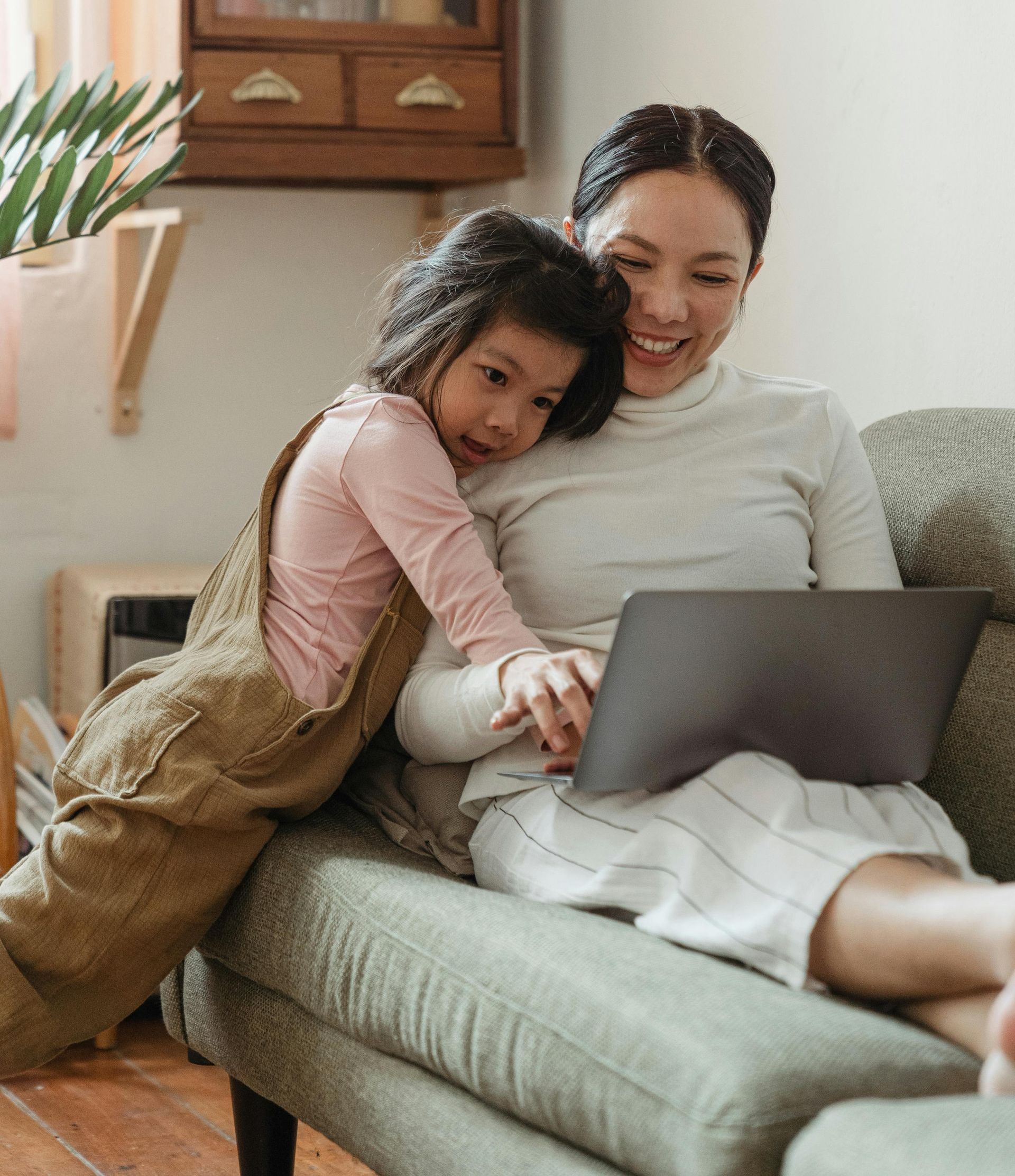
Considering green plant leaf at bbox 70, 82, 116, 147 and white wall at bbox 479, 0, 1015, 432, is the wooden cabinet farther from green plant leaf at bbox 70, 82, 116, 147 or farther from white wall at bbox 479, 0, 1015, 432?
green plant leaf at bbox 70, 82, 116, 147

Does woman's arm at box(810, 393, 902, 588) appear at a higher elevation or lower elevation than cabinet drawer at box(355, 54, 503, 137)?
lower

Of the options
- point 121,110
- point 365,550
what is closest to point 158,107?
point 121,110

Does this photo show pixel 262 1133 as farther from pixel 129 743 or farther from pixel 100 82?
pixel 100 82

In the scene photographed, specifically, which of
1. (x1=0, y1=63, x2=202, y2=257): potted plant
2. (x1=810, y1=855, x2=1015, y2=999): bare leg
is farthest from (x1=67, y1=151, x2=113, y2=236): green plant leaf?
(x1=810, y1=855, x2=1015, y2=999): bare leg

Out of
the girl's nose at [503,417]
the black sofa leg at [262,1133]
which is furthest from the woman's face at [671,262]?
the black sofa leg at [262,1133]

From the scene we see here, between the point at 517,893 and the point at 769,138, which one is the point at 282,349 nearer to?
the point at 769,138

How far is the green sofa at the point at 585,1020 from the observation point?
2.45ft

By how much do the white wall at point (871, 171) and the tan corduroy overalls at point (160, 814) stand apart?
0.76 meters

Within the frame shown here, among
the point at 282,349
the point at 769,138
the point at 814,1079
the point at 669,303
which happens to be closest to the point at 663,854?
the point at 814,1079

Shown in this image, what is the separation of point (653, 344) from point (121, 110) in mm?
767

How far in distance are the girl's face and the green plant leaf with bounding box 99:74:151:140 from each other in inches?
27.1

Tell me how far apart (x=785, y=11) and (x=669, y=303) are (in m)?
0.77

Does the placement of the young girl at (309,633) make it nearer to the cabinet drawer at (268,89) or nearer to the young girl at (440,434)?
the young girl at (440,434)

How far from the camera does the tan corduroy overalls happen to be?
3.72 feet
